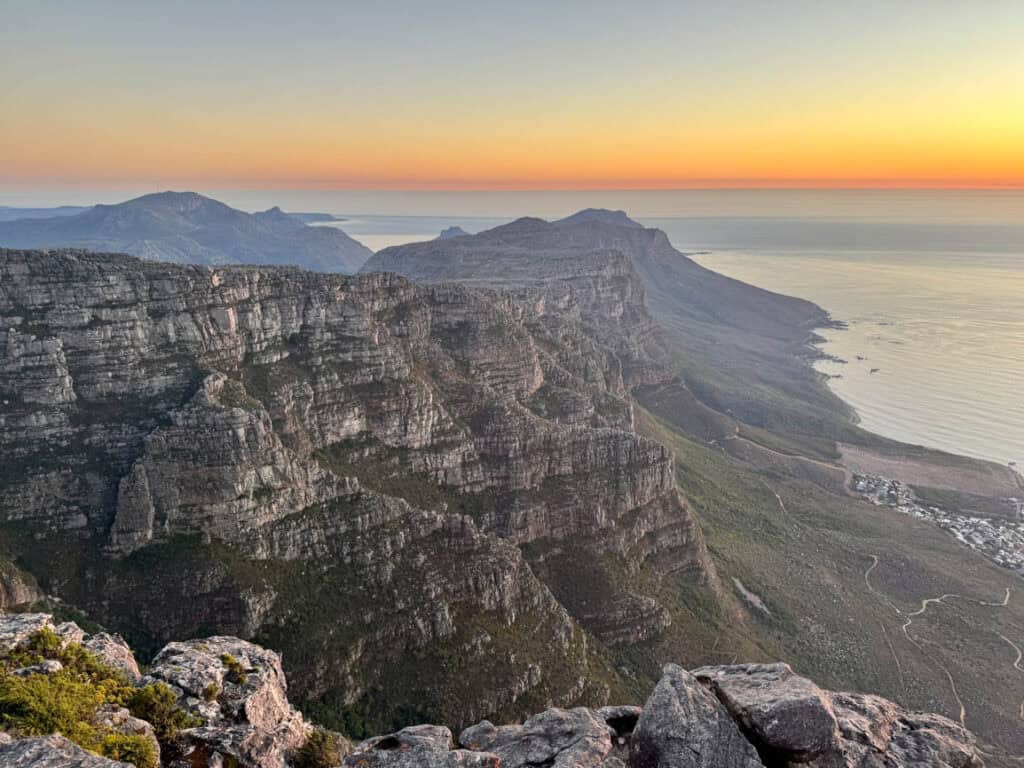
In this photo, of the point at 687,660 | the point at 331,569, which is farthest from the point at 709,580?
the point at 331,569

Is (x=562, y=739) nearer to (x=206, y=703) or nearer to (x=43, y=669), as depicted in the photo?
(x=206, y=703)

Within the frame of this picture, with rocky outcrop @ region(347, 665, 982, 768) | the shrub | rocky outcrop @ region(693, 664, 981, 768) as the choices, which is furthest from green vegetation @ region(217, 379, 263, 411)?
rocky outcrop @ region(693, 664, 981, 768)

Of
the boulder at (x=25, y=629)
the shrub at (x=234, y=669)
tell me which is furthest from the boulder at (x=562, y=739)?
the boulder at (x=25, y=629)

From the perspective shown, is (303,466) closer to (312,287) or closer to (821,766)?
(312,287)

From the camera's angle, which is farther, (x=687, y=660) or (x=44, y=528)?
(x=687, y=660)

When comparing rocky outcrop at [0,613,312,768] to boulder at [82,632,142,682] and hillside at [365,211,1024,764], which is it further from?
hillside at [365,211,1024,764]
